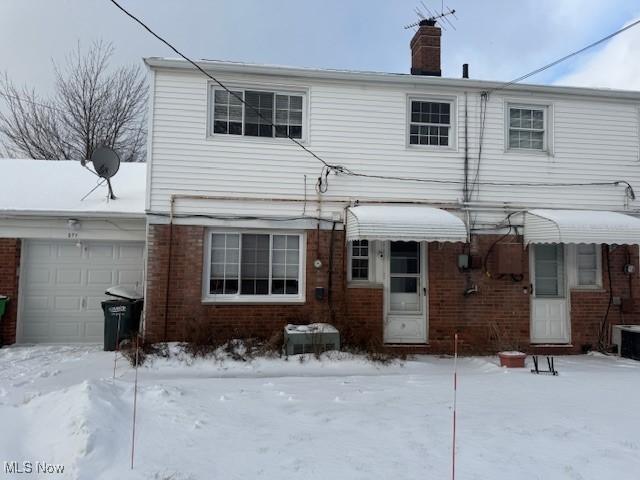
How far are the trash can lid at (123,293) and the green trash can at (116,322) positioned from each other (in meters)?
0.14

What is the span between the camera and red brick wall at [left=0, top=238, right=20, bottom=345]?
9.82 metres

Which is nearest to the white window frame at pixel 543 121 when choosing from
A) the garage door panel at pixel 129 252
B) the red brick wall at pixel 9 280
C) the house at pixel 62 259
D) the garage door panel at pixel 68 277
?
the house at pixel 62 259

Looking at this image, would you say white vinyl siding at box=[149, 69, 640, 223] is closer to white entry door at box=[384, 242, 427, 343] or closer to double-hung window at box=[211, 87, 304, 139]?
double-hung window at box=[211, 87, 304, 139]

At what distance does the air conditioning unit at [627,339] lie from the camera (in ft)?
31.3

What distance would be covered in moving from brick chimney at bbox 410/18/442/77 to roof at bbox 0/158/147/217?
6970mm

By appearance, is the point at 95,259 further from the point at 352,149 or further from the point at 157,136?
the point at 352,149

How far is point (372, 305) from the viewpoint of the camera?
9.65 m

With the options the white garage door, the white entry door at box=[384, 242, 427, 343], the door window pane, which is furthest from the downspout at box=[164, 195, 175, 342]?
the door window pane

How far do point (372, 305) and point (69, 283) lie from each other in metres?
6.46

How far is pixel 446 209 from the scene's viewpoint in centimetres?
997

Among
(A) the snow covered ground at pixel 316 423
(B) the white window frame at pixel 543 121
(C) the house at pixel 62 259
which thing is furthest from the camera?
(B) the white window frame at pixel 543 121

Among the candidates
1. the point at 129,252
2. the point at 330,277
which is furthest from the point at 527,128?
the point at 129,252

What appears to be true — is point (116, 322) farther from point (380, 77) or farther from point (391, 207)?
point (380, 77)

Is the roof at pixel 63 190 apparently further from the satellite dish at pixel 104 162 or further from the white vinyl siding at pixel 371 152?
the white vinyl siding at pixel 371 152
